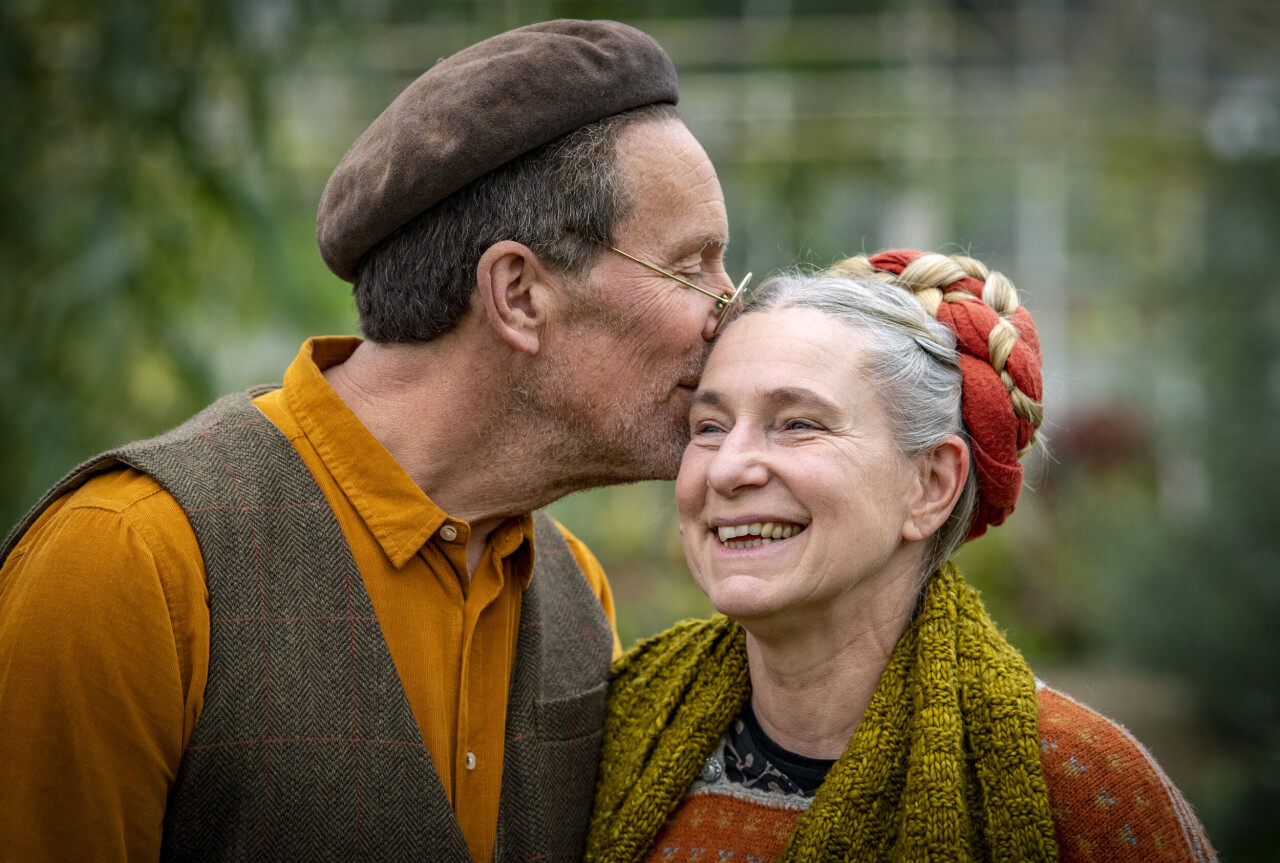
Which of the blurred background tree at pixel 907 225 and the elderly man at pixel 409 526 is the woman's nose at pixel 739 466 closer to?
the elderly man at pixel 409 526

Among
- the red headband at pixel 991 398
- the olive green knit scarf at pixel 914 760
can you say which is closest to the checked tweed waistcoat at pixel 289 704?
the olive green knit scarf at pixel 914 760

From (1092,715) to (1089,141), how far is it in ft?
29.9

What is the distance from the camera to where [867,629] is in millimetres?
2131

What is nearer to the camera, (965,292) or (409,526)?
(409,526)

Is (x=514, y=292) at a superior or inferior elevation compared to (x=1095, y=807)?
superior

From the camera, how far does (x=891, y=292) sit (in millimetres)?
2213

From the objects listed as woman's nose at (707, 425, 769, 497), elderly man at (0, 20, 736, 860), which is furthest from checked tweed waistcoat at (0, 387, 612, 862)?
woman's nose at (707, 425, 769, 497)

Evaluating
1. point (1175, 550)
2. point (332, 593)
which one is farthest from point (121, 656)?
point (1175, 550)

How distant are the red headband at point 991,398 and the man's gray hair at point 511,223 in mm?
727

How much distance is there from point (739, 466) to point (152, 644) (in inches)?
40.0

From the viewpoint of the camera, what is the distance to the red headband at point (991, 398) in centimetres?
212

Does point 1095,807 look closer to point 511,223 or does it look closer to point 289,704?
point 289,704

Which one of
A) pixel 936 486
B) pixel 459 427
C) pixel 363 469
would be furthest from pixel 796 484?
pixel 363 469

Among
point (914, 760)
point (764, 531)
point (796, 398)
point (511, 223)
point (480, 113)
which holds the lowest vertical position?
point (914, 760)
